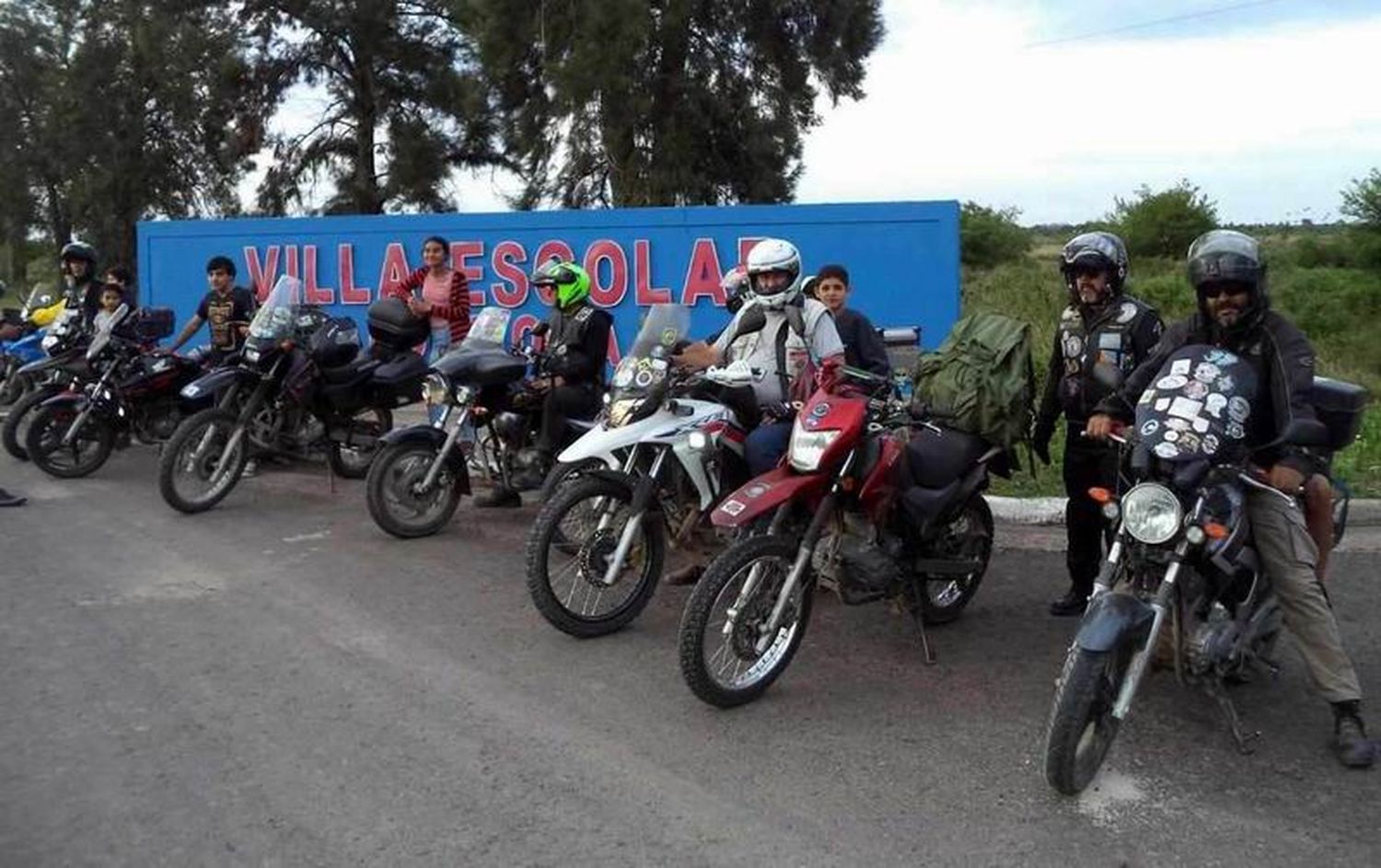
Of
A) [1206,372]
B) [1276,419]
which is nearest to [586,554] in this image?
[1206,372]

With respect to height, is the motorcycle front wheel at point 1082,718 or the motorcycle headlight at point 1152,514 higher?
the motorcycle headlight at point 1152,514

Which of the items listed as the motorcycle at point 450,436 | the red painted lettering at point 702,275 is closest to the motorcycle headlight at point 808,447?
the motorcycle at point 450,436

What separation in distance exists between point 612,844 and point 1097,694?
147 centimetres

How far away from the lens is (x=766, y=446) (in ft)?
16.8

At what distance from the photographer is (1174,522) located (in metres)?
3.72

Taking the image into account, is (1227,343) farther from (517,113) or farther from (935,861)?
(517,113)

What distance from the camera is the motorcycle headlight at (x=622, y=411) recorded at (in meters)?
5.26

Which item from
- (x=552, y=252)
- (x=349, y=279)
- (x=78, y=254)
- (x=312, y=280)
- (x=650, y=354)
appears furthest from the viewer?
(x=312, y=280)

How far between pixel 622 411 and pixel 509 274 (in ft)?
22.7

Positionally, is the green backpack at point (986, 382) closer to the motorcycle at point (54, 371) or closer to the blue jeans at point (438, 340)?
the blue jeans at point (438, 340)

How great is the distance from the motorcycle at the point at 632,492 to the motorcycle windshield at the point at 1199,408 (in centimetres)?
170

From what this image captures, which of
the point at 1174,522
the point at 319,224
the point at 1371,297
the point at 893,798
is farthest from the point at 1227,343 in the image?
the point at 1371,297

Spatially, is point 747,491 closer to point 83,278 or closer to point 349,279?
point 83,278

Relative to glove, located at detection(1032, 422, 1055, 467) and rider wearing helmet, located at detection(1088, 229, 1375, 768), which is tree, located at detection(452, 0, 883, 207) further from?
rider wearing helmet, located at detection(1088, 229, 1375, 768)
